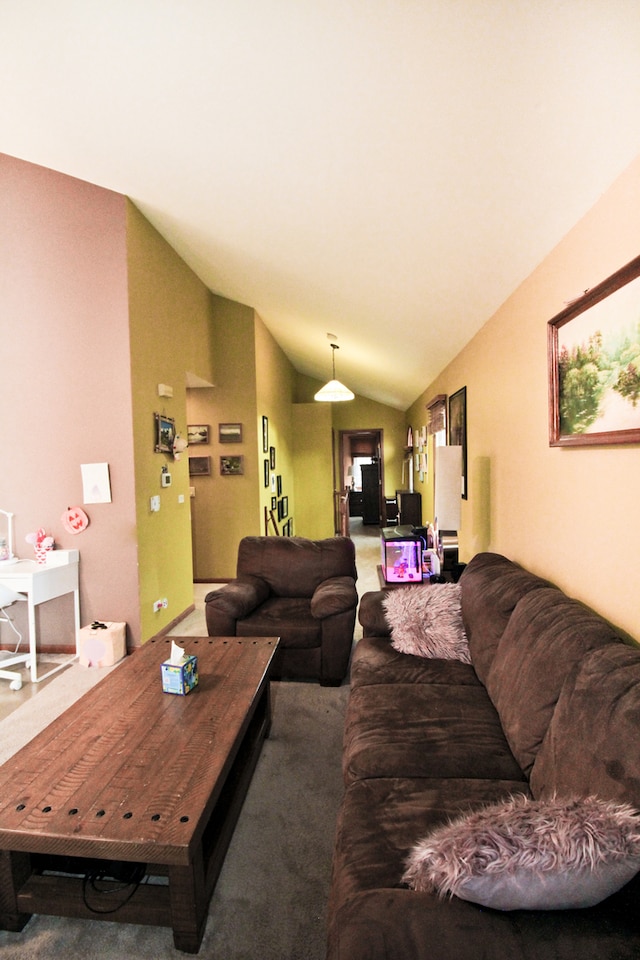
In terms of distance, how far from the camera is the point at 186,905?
1336mm

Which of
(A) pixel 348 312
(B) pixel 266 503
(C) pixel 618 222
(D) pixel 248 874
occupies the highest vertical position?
(A) pixel 348 312

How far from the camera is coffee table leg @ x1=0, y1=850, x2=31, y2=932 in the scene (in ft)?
4.65

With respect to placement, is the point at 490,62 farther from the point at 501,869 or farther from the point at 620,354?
the point at 501,869

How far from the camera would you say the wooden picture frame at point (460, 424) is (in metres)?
3.90

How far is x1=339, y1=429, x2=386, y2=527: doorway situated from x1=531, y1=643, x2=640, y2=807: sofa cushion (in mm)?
7938

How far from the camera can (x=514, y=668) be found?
1.67 meters

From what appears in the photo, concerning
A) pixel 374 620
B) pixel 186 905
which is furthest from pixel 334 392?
pixel 186 905

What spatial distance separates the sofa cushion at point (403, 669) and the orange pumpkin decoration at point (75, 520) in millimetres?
2481

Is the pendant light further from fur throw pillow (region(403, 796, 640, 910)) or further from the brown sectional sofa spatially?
fur throw pillow (region(403, 796, 640, 910))

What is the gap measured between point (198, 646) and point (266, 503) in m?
3.86

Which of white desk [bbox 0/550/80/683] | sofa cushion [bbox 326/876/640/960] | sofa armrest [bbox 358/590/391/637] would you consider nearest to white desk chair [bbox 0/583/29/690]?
white desk [bbox 0/550/80/683]

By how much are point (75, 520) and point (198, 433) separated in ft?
7.93

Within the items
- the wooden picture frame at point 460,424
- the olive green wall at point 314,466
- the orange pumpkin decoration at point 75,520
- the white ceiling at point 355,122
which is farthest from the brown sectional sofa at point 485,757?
the olive green wall at point 314,466

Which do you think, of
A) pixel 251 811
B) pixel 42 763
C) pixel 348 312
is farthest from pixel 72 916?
pixel 348 312
